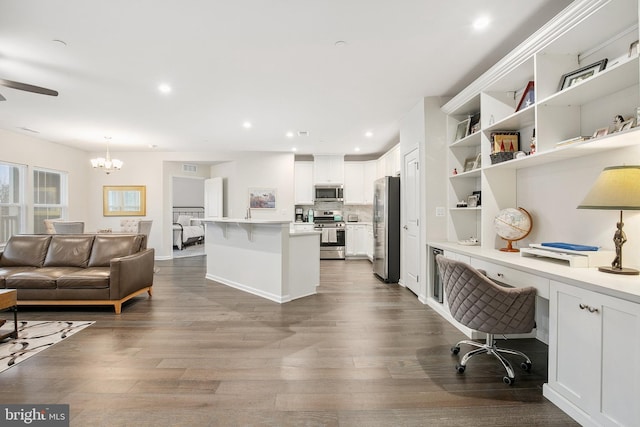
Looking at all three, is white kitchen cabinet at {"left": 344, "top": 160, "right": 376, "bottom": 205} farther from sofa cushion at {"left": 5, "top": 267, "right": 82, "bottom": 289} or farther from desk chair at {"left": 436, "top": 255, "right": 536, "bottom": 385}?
sofa cushion at {"left": 5, "top": 267, "right": 82, "bottom": 289}

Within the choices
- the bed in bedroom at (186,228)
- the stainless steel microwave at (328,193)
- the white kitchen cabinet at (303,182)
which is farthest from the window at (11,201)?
the stainless steel microwave at (328,193)

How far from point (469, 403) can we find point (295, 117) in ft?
14.2

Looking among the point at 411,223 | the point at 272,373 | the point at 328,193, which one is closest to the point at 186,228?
the point at 328,193

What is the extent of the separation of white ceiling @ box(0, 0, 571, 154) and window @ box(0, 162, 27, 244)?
913 millimetres

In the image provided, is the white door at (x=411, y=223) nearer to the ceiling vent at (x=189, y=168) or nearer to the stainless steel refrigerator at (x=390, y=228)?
the stainless steel refrigerator at (x=390, y=228)

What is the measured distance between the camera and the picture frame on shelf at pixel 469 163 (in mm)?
3654

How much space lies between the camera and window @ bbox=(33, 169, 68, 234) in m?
6.17

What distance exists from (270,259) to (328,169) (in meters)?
4.20

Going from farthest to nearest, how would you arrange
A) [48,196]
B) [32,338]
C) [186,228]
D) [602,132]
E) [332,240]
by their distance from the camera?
[186,228]
[332,240]
[48,196]
[32,338]
[602,132]

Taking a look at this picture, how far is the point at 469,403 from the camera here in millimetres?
1832

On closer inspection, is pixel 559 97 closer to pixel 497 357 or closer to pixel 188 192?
pixel 497 357

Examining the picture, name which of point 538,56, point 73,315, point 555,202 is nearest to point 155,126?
point 73,315

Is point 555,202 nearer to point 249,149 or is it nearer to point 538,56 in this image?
point 538,56

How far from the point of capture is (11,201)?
5668 mm
